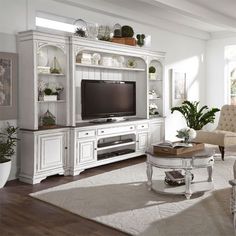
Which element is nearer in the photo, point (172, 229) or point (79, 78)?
point (172, 229)

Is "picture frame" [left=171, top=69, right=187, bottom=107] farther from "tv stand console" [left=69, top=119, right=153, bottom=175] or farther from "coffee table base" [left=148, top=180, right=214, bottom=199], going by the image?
"coffee table base" [left=148, top=180, right=214, bottom=199]

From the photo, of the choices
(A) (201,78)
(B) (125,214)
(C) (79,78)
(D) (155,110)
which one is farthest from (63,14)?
(A) (201,78)

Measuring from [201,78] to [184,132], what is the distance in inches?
198

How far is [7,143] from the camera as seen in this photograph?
4.34 meters

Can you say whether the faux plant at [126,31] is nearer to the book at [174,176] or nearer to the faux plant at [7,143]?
the faux plant at [7,143]

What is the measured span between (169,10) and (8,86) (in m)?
3.02

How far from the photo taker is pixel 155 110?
22.8 ft

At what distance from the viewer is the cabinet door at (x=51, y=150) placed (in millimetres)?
4674

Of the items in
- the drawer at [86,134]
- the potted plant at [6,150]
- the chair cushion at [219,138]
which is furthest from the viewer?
the chair cushion at [219,138]

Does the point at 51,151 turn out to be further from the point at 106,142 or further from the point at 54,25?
the point at 54,25

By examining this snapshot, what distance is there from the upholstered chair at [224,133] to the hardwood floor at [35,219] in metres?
3.24

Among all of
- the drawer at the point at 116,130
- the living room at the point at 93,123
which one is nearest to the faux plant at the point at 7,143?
the living room at the point at 93,123

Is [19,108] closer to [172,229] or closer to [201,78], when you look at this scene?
[172,229]

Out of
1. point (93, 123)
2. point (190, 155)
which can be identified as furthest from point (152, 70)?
point (190, 155)
